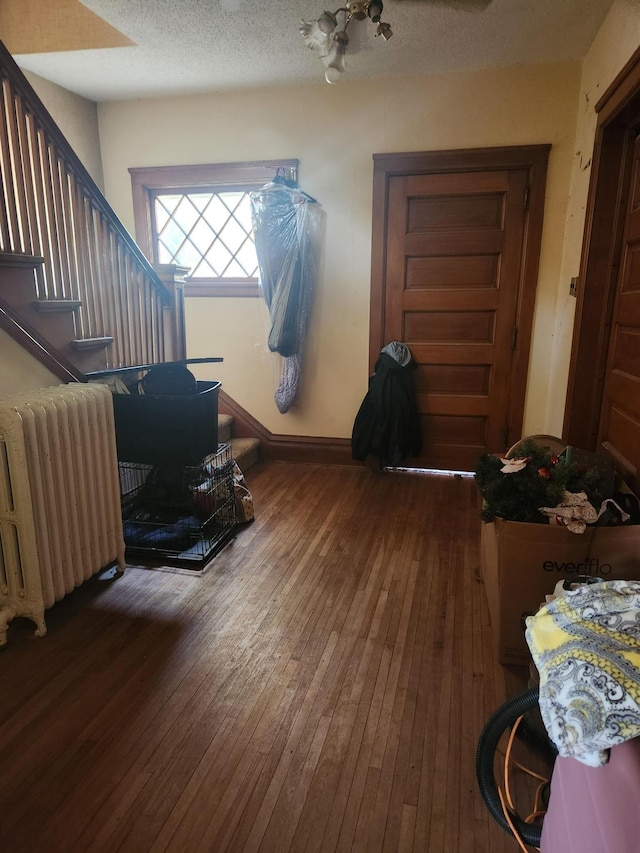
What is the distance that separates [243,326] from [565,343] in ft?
6.85

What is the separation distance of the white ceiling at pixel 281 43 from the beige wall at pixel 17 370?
169 centimetres

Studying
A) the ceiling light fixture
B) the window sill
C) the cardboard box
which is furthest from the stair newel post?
the cardboard box

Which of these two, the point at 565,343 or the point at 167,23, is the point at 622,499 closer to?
the point at 565,343

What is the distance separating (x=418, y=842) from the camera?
1.21m

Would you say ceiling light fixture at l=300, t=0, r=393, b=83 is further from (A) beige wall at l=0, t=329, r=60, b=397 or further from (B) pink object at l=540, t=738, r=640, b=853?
(B) pink object at l=540, t=738, r=640, b=853

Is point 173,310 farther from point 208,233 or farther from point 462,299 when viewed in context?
point 462,299

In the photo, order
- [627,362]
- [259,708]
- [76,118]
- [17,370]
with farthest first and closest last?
[76,118] < [627,362] < [17,370] < [259,708]

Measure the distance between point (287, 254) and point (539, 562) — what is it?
253 centimetres

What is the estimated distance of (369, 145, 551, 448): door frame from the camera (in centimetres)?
314

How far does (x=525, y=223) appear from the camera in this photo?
10.5 feet

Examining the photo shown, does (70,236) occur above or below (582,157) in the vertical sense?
below

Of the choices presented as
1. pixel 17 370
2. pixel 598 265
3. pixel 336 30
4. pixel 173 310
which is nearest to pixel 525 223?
pixel 598 265

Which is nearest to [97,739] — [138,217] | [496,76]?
[138,217]

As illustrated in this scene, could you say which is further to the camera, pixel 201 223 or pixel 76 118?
pixel 201 223
